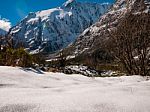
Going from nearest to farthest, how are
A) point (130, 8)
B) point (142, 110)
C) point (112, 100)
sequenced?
1. point (142, 110)
2. point (112, 100)
3. point (130, 8)

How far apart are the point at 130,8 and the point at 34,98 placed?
10.0 m

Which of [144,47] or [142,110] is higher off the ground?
[144,47]

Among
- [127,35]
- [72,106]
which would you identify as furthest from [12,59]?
[72,106]

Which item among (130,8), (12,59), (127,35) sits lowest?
(12,59)

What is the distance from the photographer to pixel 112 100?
3564mm

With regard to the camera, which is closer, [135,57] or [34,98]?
[34,98]

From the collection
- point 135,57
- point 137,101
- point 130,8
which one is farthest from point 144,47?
point 137,101

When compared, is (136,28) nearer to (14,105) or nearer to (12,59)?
(12,59)

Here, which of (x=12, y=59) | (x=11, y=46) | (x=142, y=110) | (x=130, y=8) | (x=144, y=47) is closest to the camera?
(x=142, y=110)

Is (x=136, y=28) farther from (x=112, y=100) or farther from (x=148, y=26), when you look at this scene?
(x=112, y=100)

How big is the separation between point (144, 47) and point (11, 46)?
5.08 metres

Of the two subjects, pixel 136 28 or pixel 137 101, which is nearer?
pixel 137 101

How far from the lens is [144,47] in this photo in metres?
11.8

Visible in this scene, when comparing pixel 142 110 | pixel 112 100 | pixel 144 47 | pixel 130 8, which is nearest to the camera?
pixel 142 110
